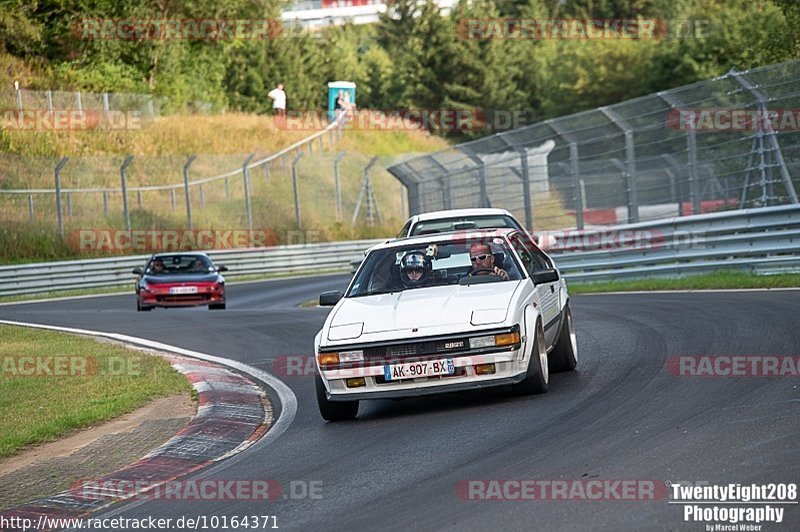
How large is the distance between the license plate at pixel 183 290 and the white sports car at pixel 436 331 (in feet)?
46.9

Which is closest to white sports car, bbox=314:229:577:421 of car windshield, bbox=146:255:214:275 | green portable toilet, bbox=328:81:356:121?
car windshield, bbox=146:255:214:275

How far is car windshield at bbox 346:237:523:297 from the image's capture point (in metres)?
10.1

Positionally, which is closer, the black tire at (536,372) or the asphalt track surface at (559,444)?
the asphalt track surface at (559,444)

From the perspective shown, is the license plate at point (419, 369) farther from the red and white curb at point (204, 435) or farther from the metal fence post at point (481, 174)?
the metal fence post at point (481, 174)

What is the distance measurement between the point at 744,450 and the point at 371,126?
187ft

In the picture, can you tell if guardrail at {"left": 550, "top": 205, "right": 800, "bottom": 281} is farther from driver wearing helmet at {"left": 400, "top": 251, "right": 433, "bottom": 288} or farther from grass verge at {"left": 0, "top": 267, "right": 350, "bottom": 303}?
grass verge at {"left": 0, "top": 267, "right": 350, "bottom": 303}

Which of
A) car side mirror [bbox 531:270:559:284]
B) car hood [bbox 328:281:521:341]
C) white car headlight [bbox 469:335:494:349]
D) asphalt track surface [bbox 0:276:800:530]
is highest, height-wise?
car side mirror [bbox 531:270:559:284]

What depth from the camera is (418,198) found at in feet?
108

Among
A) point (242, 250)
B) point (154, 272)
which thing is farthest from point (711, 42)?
point (154, 272)

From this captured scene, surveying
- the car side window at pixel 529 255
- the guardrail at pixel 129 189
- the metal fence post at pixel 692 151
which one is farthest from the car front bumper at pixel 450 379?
the guardrail at pixel 129 189

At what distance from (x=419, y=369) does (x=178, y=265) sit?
55.8 ft

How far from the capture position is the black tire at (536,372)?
916 cm

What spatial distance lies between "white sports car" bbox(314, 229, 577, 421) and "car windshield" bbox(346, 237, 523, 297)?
11mm

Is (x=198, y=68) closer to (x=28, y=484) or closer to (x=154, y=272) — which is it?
(x=154, y=272)
